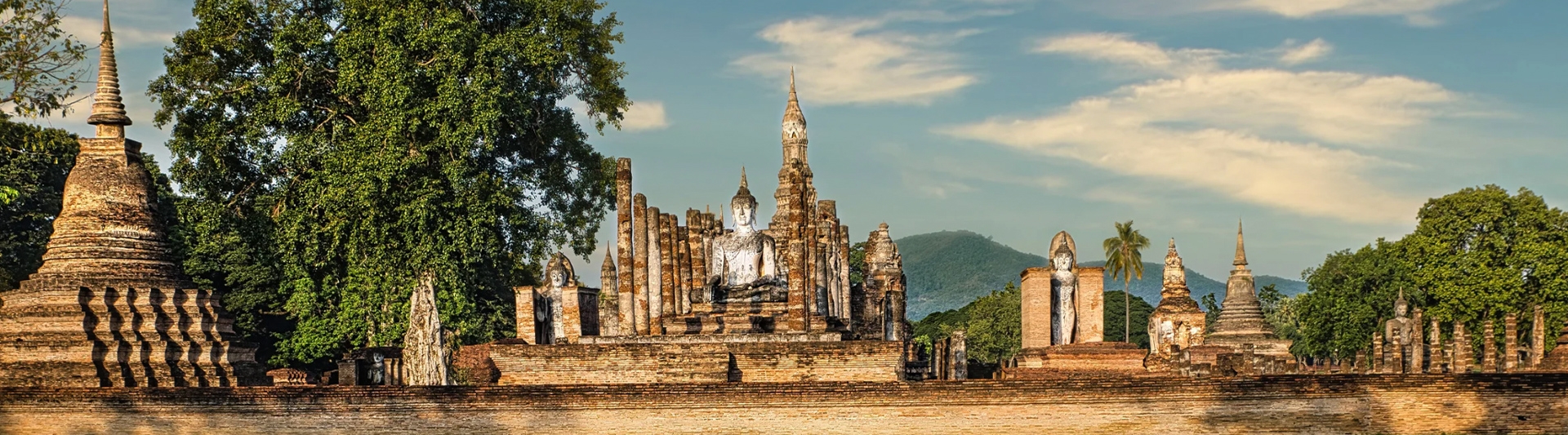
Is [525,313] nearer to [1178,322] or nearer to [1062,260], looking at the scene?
[1062,260]

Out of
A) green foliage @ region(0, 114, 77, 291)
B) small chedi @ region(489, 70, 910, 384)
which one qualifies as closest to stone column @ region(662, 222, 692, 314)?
small chedi @ region(489, 70, 910, 384)

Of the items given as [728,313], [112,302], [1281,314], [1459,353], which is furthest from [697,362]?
[1281,314]

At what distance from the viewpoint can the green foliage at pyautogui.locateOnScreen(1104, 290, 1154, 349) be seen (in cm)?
6788

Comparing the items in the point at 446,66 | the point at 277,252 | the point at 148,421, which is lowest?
the point at 148,421

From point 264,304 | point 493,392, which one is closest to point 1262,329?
point 264,304

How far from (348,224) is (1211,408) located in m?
16.8

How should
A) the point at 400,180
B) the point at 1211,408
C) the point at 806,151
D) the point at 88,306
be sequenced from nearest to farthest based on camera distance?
the point at 1211,408 < the point at 88,306 < the point at 400,180 < the point at 806,151

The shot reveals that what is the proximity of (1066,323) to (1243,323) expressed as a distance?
11.5m

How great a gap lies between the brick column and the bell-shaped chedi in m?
16.7

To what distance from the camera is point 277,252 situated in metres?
29.5

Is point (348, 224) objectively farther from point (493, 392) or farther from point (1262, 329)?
point (1262, 329)

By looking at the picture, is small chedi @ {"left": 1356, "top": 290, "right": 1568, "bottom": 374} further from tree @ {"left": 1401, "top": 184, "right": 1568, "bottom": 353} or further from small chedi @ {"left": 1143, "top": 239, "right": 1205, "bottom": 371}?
tree @ {"left": 1401, "top": 184, "right": 1568, "bottom": 353}

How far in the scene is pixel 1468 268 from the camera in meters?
40.5

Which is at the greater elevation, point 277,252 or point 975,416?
point 277,252
